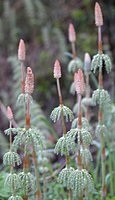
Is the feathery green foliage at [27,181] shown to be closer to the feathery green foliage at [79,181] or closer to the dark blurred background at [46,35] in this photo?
the feathery green foliage at [79,181]

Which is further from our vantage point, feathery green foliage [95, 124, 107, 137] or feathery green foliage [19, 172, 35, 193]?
feathery green foliage [95, 124, 107, 137]

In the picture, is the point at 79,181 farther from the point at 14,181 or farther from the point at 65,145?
the point at 14,181

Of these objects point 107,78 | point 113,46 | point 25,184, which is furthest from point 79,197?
point 113,46

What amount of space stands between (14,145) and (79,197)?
0.33 meters

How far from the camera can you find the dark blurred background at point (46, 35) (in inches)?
199

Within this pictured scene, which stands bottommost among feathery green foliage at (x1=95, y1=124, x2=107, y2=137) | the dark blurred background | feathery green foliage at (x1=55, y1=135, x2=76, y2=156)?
feathery green foliage at (x1=55, y1=135, x2=76, y2=156)

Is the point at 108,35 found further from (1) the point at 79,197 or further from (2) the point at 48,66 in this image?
(1) the point at 79,197

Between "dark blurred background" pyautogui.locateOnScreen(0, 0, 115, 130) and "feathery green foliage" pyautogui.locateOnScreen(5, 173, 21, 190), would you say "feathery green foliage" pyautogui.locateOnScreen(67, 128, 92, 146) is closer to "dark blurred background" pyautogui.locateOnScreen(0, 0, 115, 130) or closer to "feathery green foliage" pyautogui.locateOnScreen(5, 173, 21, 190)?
"feathery green foliage" pyautogui.locateOnScreen(5, 173, 21, 190)

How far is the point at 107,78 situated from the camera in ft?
16.9

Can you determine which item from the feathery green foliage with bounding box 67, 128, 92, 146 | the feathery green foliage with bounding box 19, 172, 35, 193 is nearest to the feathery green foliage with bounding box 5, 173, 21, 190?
the feathery green foliage with bounding box 19, 172, 35, 193

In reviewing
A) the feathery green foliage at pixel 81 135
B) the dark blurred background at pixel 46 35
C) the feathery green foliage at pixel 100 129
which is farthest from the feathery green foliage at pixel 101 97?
the dark blurred background at pixel 46 35

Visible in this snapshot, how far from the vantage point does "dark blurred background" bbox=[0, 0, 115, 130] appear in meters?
Answer: 5.06

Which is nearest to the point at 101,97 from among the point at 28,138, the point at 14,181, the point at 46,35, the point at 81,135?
the point at 81,135

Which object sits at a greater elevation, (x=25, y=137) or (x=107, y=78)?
(x=107, y=78)
